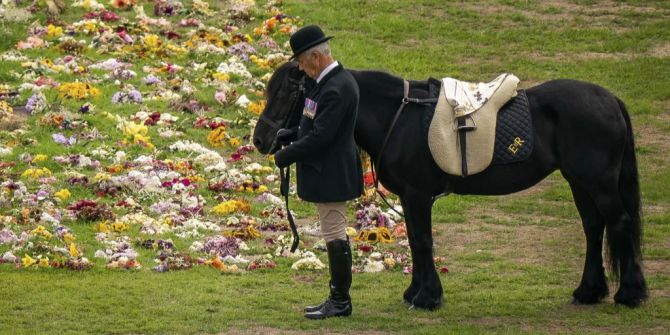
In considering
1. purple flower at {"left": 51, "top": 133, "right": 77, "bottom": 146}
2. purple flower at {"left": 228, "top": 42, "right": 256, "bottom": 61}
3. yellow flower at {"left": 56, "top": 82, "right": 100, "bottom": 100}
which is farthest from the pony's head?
purple flower at {"left": 228, "top": 42, "right": 256, "bottom": 61}

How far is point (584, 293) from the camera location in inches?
508

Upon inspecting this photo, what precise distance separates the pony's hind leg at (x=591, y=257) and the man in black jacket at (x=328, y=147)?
2.40 meters

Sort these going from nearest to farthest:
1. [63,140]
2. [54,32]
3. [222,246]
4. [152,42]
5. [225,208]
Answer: [222,246] → [225,208] → [63,140] → [152,42] → [54,32]

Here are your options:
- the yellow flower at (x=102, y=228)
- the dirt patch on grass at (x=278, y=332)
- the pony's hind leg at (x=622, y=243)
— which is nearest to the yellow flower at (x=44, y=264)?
the yellow flower at (x=102, y=228)

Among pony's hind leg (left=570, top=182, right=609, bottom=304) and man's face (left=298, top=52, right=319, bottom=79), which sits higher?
man's face (left=298, top=52, right=319, bottom=79)

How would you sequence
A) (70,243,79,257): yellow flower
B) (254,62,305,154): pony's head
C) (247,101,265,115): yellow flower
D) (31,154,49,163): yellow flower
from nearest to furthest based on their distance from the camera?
(254,62,305,154): pony's head < (70,243,79,257): yellow flower < (31,154,49,163): yellow flower < (247,101,265,115): yellow flower

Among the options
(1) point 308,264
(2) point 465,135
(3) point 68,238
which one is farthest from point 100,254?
(2) point 465,135

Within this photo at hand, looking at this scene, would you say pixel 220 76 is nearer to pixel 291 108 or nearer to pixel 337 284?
pixel 291 108

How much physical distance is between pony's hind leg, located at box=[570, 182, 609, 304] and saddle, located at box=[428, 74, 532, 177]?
0.87 meters

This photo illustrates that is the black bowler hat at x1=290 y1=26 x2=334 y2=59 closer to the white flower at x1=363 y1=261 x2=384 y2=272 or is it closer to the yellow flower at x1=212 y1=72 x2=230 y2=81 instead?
the white flower at x1=363 y1=261 x2=384 y2=272

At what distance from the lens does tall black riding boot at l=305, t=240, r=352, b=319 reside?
39.5 feet

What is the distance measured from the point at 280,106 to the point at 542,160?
2570 mm

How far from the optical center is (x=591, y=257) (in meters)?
13.0

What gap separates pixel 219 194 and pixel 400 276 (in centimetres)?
414
